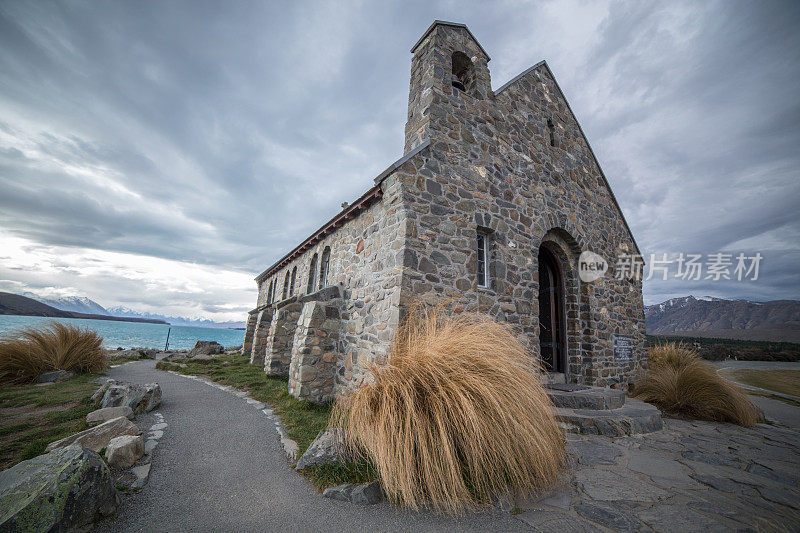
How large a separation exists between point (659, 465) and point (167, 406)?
772cm

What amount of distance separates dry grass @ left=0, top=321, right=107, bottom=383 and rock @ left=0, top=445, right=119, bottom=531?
23.3ft

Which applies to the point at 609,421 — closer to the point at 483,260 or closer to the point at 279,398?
the point at 483,260

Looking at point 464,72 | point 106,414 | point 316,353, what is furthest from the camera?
point 464,72

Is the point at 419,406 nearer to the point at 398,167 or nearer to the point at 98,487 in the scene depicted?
the point at 98,487

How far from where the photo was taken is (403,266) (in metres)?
4.94

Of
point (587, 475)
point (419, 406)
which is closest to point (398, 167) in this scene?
point (419, 406)

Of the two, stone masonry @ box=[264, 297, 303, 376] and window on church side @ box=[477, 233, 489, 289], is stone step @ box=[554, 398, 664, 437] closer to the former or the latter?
window on church side @ box=[477, 233, 489, 289]

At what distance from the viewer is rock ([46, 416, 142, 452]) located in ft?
10.6

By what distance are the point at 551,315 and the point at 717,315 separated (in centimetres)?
11545

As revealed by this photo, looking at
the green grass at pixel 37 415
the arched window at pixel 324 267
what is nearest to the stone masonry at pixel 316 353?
the green grass at pixel 37 415

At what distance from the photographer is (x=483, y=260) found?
20.4 feet

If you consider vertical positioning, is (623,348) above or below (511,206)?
below

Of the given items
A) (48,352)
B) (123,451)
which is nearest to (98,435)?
(123,451)

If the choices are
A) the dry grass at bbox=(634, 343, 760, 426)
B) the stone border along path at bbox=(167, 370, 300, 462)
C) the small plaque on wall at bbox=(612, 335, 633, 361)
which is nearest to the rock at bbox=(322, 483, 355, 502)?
the stone border along path at bbox=(167, 370, 300, 462)
